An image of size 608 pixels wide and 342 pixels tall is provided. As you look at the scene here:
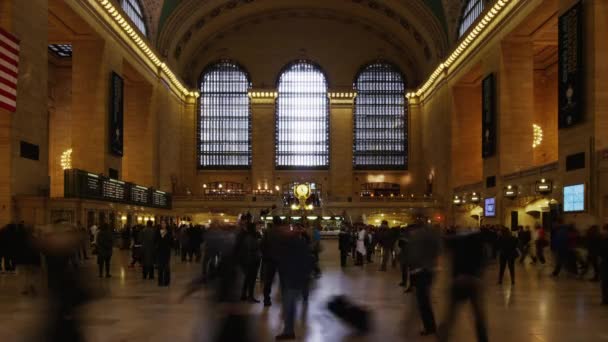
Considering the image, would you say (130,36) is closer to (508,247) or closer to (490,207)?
(490,207)

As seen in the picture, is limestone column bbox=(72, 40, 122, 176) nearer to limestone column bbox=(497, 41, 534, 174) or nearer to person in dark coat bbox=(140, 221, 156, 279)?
person in dark coat bbox=(140, 221, 156, 279)

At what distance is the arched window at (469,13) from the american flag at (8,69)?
81.6 ft

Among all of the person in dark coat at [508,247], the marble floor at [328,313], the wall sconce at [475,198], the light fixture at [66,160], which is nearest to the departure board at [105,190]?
the light fixture at [66,160]

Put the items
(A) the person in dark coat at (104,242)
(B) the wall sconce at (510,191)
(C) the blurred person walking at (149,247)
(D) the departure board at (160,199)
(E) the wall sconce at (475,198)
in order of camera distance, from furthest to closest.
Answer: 1. (D) the departure board at (160,199)
2. (E) the wall sconce at (475,198)
3. (B) the wall sconce at (510,191)
4. (A) the person in dark coat at (104,242)
5. (C) the blurred person walking at (149,247)

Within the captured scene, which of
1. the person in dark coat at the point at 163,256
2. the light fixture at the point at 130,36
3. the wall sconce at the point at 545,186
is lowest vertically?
the person in dark coat at the point at 163,256

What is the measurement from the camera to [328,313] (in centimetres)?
1009

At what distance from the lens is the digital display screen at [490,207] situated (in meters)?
33.2

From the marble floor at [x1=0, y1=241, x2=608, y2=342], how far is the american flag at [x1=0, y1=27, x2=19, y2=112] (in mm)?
6557

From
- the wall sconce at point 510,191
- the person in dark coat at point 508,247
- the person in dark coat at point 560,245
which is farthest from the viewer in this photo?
the wall sconce at point 510,191

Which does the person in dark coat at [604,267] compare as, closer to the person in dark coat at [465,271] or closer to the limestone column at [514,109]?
the person in dark coat at [465,271]

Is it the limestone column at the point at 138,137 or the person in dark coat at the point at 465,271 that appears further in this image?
the limestone column at the point at 138,137

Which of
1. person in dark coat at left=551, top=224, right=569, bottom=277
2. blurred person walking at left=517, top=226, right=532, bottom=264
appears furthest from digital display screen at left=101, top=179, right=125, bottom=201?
person in dark coat at left=551, top=224, right=569, bottom=277

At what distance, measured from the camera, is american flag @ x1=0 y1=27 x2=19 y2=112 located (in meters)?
19.6

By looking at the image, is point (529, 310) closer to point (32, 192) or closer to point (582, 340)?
point (582, 340)
